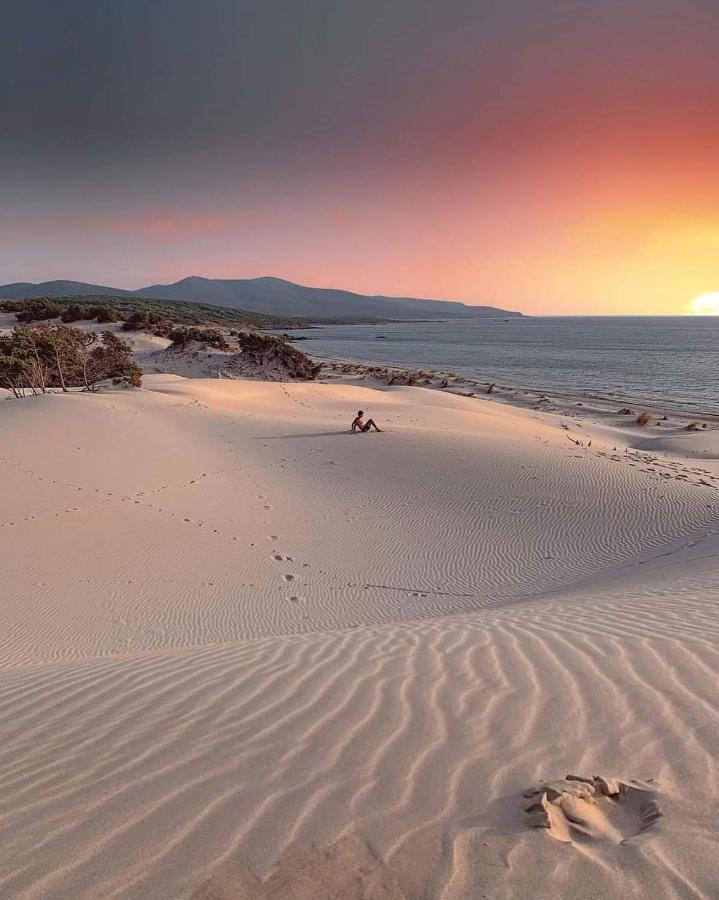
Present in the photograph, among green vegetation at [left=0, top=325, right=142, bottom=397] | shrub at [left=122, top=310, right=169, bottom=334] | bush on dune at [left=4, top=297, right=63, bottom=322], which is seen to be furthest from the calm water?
bush on dune at [left=4, top=297, right=63, bottom=322]

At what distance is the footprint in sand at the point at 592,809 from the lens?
2.15 metres

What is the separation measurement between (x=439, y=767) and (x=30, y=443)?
540 inches

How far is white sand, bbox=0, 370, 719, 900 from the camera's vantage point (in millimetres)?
2078

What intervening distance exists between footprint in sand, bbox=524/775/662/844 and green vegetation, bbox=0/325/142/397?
2305 centimetres

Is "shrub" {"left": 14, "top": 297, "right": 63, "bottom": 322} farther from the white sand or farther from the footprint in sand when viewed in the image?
the footprint in sand

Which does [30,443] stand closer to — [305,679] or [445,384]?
[305,679]

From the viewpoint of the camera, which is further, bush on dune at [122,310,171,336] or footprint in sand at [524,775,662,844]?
bush on dune at [122,310,171,336]

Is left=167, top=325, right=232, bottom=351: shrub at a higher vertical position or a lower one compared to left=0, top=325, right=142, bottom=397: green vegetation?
higher

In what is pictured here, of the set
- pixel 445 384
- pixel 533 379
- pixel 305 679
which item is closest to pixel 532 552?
pixel 305 679

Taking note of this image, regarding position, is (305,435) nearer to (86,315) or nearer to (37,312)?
(86,315)

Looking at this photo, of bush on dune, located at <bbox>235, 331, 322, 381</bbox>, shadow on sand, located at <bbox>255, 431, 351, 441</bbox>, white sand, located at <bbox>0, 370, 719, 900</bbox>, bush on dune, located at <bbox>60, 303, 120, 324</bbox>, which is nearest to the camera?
white sand, located at <bbox>0, 370, 719, 900</bbox>

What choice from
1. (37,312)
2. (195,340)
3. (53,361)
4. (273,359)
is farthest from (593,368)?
(37,312)

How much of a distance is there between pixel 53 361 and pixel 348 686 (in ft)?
84.7

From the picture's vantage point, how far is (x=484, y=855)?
6.79 ft
